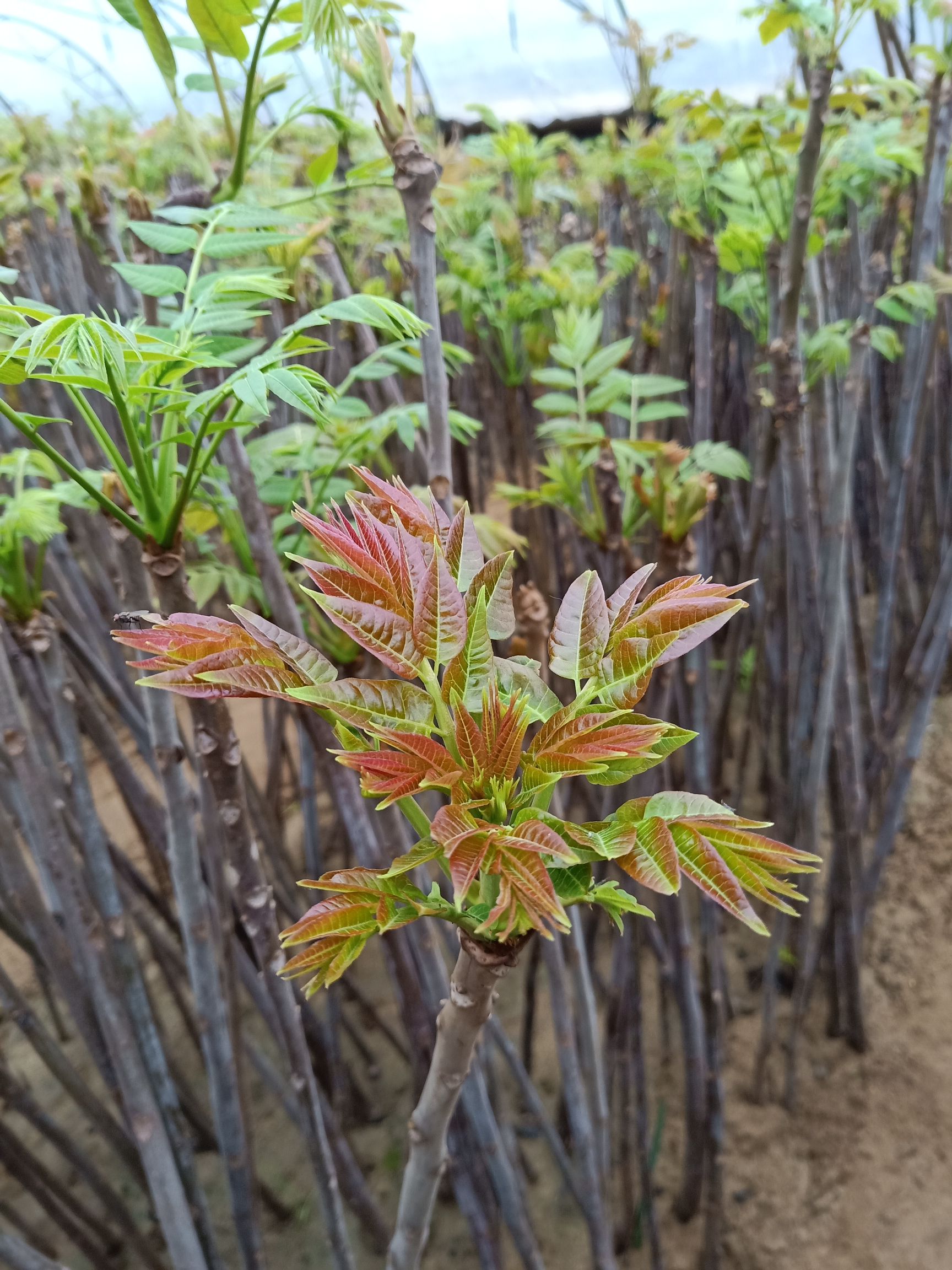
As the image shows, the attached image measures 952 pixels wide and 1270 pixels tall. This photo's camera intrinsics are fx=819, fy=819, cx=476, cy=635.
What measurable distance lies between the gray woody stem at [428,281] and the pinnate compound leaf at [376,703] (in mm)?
320

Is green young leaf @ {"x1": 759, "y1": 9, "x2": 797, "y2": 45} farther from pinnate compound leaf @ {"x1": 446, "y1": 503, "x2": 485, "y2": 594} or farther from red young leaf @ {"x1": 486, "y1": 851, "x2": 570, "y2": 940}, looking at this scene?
red young leaf @ {"x1": 486, "y1": 851, "x2": 570, "y2": 940}

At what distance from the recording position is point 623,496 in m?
0.80

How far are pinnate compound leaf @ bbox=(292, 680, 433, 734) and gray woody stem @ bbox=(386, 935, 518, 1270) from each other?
3.3 inches

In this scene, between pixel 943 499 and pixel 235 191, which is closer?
pixel 235 191

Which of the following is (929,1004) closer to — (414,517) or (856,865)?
(856,865)

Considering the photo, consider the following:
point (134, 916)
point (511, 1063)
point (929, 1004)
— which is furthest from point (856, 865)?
point (134, 916)

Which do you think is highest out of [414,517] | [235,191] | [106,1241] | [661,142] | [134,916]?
[661,142]

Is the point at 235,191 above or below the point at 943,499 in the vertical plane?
above

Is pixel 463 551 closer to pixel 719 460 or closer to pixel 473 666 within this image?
pixel 473 666

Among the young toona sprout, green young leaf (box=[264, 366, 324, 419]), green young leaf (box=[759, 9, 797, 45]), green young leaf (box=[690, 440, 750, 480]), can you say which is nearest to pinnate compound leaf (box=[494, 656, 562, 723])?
the young toona sprout

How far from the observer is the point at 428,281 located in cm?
59

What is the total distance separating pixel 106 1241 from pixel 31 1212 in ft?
0.81

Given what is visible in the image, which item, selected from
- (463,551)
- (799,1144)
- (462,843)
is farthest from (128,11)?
(799,1144)

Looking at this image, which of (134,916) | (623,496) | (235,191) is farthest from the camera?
(134,916)
